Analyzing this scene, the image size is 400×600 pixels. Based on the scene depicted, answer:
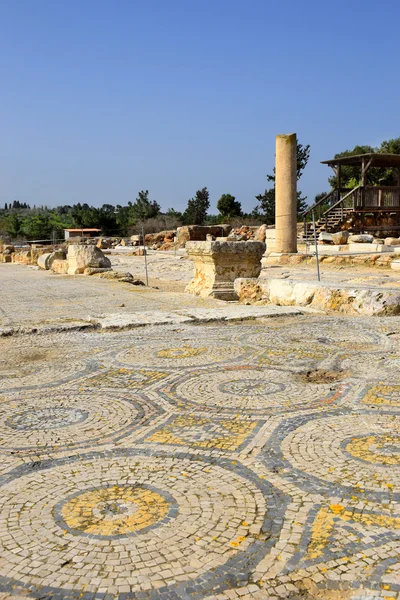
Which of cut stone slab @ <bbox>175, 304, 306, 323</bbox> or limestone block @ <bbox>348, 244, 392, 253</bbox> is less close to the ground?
limestone block @ <bbox>348, 244, 392, 253</bbox>

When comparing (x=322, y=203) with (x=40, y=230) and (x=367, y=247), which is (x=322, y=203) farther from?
(x=40, y=230)

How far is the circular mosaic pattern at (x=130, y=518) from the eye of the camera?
5.53ft

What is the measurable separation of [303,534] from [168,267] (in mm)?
17170

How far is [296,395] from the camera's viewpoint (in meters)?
3.36

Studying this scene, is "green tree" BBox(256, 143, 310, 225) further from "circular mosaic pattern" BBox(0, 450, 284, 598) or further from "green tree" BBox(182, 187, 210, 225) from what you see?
"circular mosaic pattern" BBox(0, 450, 284, 598)

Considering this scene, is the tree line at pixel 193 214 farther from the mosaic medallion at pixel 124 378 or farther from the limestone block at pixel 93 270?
the mosaic medallion at pixel 124 378

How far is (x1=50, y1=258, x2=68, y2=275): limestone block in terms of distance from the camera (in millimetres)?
15664

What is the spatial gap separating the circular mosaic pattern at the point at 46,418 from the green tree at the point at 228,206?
41308 mm

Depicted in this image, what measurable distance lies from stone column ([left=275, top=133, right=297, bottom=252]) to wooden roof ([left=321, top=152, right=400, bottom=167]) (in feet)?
15.8

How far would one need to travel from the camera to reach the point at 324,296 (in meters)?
6.97

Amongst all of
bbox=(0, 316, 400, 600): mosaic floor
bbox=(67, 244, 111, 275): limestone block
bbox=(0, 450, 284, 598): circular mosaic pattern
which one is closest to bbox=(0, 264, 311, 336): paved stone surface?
bbox=(0, 316, 400, 600): mosaic floor

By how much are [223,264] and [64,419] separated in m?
6.35

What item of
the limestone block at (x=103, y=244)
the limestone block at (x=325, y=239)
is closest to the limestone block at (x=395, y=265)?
the limestone block at (x=325, y=239)

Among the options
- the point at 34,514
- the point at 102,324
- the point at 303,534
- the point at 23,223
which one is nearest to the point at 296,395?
the point at 303,534
